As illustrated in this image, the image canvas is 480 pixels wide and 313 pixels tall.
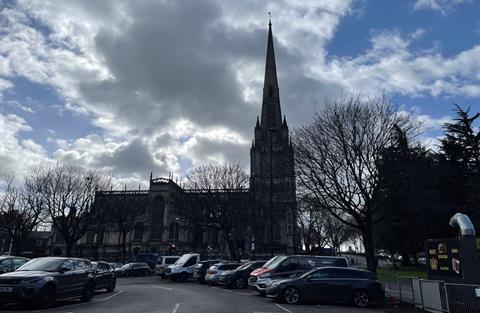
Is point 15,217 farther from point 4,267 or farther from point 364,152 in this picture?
point 364,152

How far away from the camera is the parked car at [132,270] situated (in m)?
35.3

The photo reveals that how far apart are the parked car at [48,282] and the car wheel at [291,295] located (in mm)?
7620

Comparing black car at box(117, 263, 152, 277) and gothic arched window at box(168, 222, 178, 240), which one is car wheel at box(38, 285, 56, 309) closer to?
A: black car at box(117, 263, 152, 277)

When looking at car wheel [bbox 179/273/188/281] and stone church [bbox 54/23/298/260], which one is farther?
stone church [bbox 54/23/298/260]

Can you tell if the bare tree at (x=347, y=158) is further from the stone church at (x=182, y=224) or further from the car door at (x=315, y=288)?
the stone church at (x=182, y=224)

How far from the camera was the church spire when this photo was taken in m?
74.8

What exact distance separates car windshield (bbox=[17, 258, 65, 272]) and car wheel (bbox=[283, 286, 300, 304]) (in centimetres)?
843

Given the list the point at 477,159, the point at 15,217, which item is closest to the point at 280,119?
the point at 477,159

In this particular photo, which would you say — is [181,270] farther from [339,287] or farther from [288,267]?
[339,287]

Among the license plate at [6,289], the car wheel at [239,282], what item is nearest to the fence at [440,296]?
the car wheel at [239,282]

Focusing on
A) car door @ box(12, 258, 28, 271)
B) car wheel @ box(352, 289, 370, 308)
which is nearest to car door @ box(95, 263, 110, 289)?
car door @ box(12, 258, 28, 271)

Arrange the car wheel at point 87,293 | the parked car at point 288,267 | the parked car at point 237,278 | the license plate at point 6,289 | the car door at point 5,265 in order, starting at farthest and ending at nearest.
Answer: the parked car at point 237,278
the parked car at point 288,267
the car door at point 5,265
the car wheel at point 87,293
the license plate at point 6,289

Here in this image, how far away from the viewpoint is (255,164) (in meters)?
70.2

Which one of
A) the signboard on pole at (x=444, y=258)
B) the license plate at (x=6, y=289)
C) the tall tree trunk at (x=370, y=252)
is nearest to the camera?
the license plate at (x=6, y=289)
